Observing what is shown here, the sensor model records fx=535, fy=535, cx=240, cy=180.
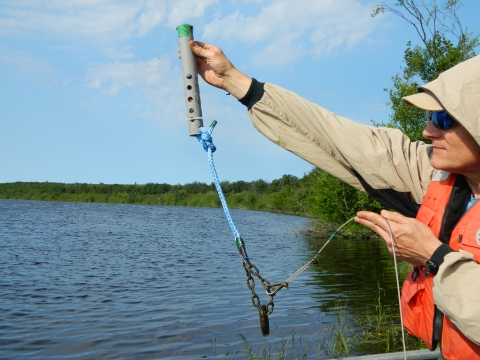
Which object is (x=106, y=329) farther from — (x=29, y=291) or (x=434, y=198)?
(x=434, y=198)

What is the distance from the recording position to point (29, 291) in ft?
49.9

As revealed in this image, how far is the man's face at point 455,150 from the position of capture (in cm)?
246

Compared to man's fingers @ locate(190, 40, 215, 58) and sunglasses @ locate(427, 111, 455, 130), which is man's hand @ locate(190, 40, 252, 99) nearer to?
man's fingers @ locate(190, 40, 215, 58)

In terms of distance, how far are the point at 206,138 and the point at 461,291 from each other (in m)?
1.68

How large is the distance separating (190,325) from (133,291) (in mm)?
4571

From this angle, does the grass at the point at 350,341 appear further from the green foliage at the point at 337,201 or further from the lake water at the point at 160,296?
the green foliage at the point at 337,201

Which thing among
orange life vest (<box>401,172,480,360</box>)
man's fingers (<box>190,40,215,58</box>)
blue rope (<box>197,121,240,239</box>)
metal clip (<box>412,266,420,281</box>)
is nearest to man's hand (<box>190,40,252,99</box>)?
man's fingers (<box>190,40,215,58</box>)

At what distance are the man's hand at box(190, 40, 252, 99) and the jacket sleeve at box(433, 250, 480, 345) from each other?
51.6 inches

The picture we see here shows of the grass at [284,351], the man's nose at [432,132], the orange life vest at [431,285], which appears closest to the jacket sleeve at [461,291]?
the orange life vest at [431,285]

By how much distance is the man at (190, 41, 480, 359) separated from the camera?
2.30 metres

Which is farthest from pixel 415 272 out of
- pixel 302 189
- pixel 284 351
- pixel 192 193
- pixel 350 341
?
pixel 192 193

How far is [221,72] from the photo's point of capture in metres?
2.88

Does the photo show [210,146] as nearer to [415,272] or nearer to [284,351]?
[415,272]

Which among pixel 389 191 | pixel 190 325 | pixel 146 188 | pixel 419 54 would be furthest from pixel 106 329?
pixel 146 188
